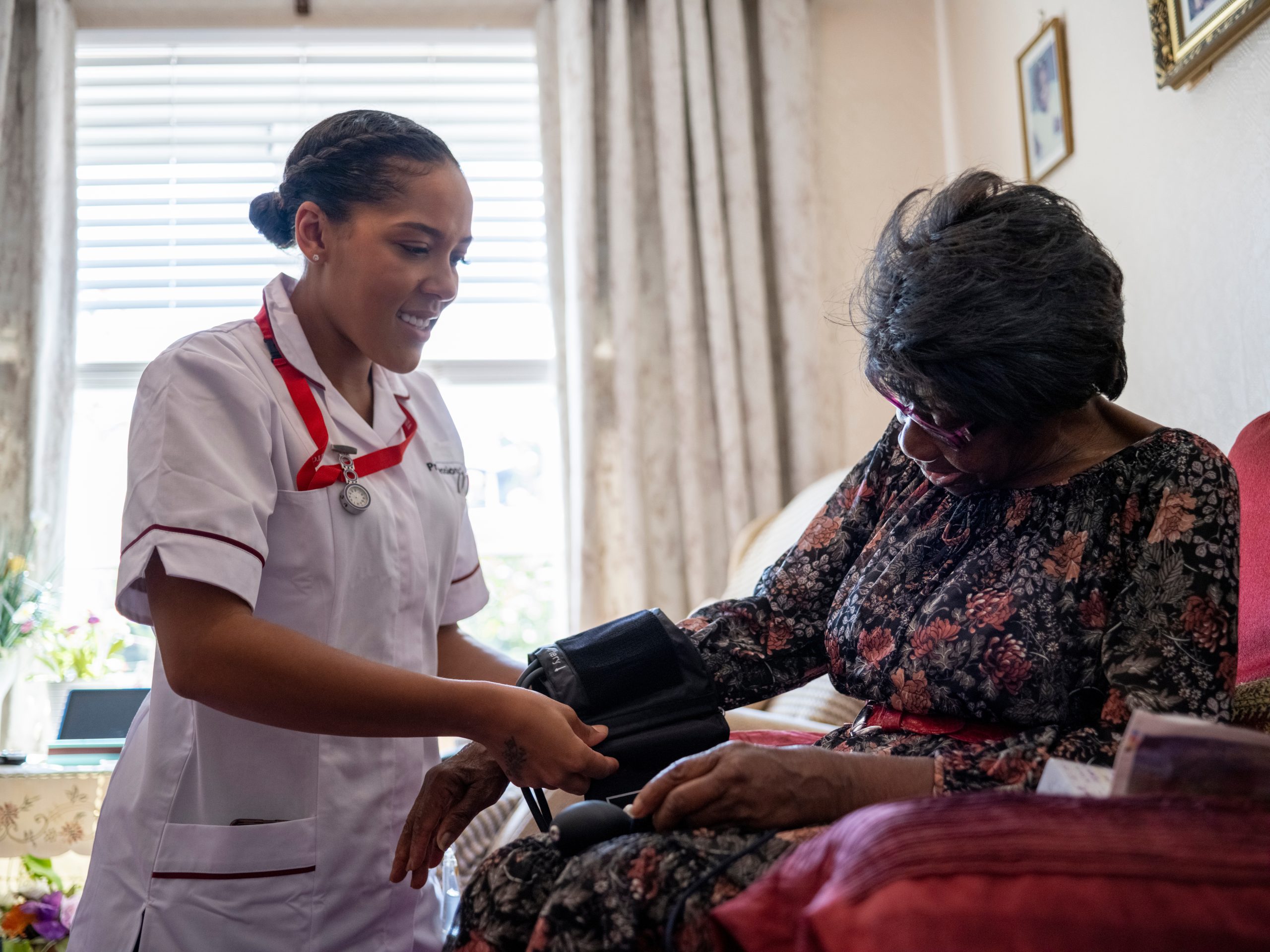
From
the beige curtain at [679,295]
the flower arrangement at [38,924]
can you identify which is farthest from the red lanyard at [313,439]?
the beige curtain at [679,295]

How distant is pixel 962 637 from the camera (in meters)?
1.18

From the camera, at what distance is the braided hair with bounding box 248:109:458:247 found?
149 cm

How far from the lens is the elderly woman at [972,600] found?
3.08 feet

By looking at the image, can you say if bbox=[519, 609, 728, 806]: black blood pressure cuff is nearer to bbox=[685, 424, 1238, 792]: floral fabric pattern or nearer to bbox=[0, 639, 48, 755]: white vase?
bbox=[685, 424, 1238, 792]: floral fabric pattern

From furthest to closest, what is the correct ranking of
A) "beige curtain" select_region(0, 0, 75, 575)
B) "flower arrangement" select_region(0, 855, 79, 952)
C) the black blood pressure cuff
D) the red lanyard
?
"beige curtain" select_region(0, 0, 75, 575) < "flower arrangement" select_region(0, 855, 79, 952) < the red lanyard < the black blood pressure cuff

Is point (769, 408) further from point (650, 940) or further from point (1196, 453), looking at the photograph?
point (650, 940)

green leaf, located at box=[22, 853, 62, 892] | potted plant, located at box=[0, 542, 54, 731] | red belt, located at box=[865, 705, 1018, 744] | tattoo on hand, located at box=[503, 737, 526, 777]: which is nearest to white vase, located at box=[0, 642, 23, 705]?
potted plant, located at box=[0, 542, 54, 731]

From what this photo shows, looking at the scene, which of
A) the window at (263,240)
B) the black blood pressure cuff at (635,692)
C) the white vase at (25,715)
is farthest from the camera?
the window at (263,240)

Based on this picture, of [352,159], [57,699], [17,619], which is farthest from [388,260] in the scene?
[57,699]

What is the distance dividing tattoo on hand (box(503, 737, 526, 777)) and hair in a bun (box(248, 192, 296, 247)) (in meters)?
0.84

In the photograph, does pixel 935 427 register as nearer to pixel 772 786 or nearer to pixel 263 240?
pixel 772 786

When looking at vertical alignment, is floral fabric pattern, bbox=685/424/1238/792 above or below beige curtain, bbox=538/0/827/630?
below

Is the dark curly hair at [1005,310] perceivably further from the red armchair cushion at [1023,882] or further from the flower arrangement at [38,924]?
the flower arrangement at [38,924]

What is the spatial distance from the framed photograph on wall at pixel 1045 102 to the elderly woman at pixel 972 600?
1.47 meters
